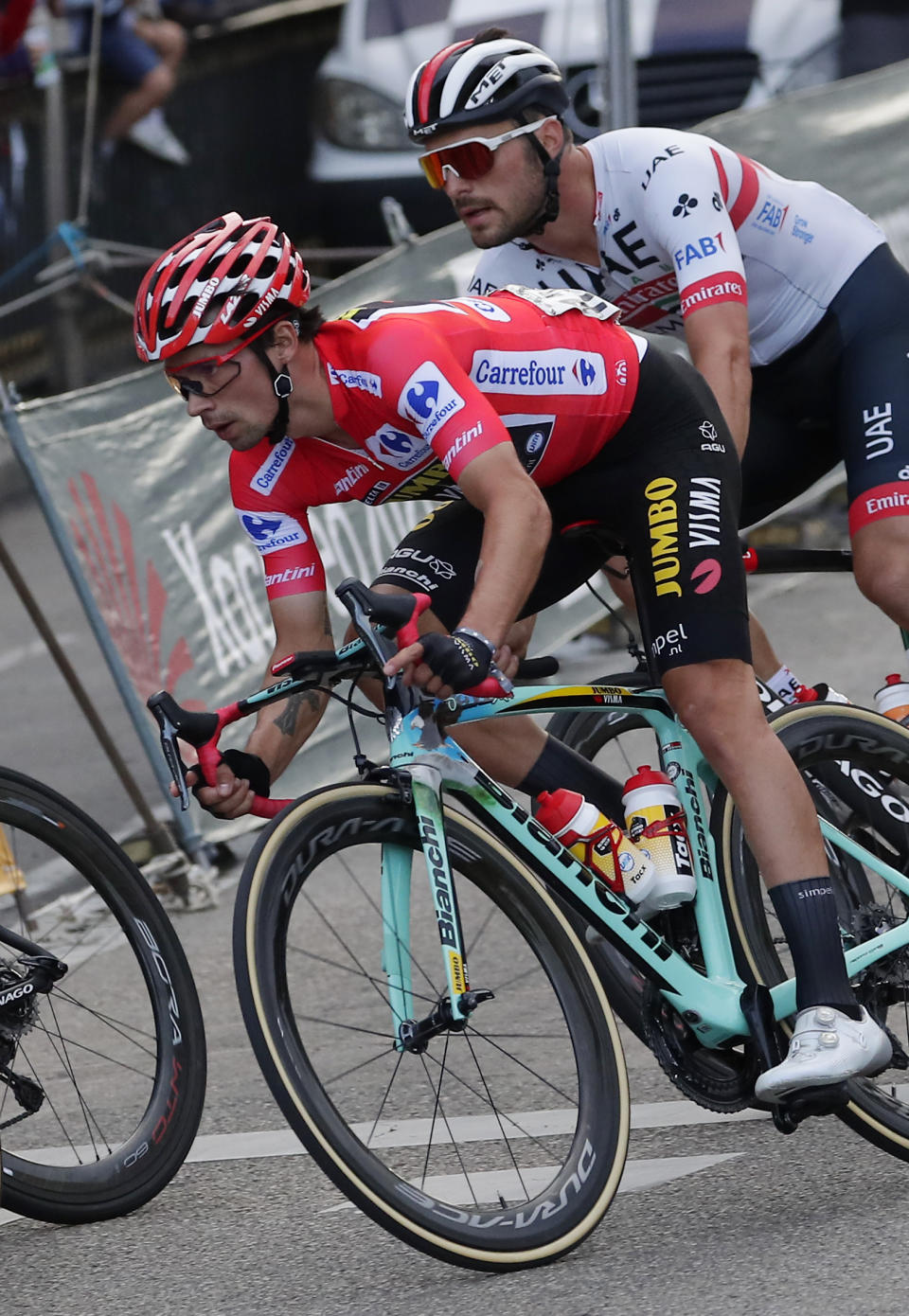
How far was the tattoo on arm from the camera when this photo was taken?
4.00 meters

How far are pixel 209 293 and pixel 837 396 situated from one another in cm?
190

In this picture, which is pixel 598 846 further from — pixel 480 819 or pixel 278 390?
pixel 278 390

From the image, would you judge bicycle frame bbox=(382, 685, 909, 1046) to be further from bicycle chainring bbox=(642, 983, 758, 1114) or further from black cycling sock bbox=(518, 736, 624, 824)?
black cycling sock bbox=(518, 736, 624, 824)

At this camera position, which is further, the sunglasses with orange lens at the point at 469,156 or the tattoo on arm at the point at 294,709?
the sunglasses with orange lens at the point at 469,156

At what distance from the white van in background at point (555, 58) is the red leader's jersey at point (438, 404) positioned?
23.7 feet

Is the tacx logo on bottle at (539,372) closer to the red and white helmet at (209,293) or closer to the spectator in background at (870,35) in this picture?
the red and white helmet at (209,293)

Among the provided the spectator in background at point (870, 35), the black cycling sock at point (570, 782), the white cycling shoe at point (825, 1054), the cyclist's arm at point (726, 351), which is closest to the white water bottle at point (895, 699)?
the cyclist's arm at point (726, 351)

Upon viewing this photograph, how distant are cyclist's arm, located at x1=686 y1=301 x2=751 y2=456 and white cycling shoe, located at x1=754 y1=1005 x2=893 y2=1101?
1.39 meters

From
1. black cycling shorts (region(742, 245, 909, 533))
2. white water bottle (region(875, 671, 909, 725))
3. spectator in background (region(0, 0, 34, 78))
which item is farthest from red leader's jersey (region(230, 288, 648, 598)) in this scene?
spectator in background (region(0, 0, 34, 78))

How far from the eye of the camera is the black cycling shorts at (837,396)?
489cm

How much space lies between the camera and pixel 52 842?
3924 millimetres

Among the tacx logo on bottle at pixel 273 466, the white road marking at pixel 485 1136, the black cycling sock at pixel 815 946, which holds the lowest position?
the white road marking at pixel 485 1136

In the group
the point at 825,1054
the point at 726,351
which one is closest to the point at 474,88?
the point at 726,351

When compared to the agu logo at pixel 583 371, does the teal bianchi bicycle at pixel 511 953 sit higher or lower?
lower
